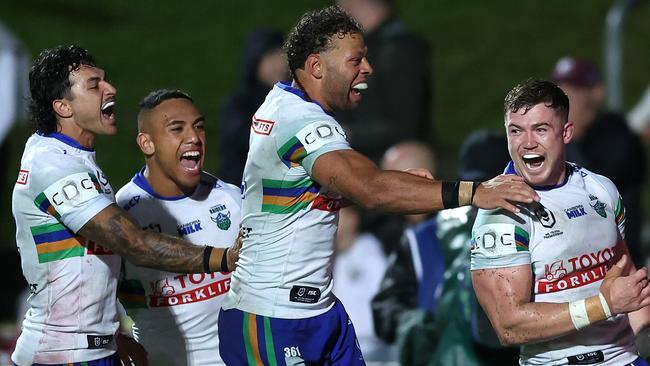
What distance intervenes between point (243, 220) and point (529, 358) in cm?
136

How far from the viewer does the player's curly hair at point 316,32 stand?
5.64 m

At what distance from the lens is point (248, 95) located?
33.7 feet

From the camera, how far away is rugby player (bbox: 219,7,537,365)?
18.2 ft

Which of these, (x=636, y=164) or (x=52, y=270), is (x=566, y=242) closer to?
(x=52, y=270)

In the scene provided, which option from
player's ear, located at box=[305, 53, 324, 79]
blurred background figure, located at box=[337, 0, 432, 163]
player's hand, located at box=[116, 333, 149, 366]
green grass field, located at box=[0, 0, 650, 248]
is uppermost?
green grass field, located at box=[0, 0, 650, 248]

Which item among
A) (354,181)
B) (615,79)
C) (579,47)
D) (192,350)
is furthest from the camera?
(579,47)

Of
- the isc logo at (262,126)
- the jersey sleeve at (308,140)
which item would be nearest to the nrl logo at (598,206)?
the jersey sleeve at (308,140)

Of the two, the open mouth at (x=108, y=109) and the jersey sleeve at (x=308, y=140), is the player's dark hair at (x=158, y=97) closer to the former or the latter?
the open mouth at (x=108, y=109)

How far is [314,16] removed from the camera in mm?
5719

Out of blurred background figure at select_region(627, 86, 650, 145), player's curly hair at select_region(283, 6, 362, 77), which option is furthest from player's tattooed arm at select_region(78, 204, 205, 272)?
blurred background figure at select_region(627, 86, 650, 145)

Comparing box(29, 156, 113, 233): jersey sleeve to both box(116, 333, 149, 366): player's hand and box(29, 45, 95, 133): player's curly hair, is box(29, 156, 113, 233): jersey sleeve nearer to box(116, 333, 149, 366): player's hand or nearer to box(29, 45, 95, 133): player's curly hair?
box(29, 45, 95, 133): player's curly hair

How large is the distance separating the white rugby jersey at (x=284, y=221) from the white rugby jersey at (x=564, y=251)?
→ 2.25 ft

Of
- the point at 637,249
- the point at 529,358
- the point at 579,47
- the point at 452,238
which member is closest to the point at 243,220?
the point at 529,358

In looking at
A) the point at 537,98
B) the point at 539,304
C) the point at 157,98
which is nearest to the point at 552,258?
the point at 539,304
